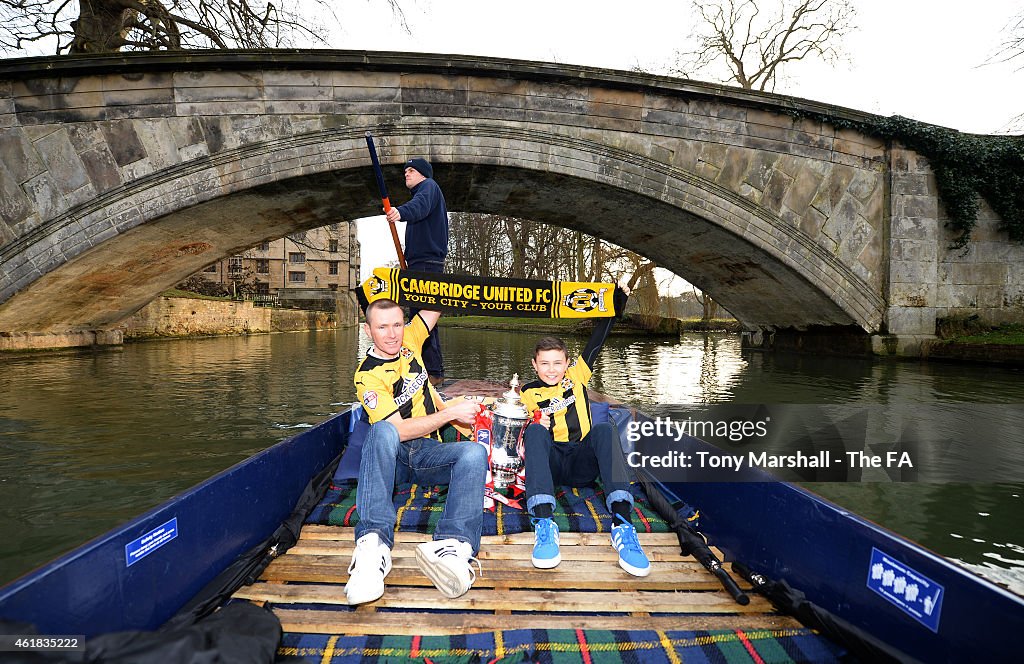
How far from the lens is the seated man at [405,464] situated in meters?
2.03

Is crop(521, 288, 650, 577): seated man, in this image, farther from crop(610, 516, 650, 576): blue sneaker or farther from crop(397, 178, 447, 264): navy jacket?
crop(397, 178, 447, 264): navy jacket

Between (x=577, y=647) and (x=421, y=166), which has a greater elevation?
(x=421, y=166)

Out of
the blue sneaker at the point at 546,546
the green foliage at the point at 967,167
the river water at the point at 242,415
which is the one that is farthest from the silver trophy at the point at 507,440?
the green foliage at the point at 967,167

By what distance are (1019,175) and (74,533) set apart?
55.0 feet

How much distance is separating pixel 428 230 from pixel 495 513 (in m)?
3.04

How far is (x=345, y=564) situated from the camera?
2.25 meters

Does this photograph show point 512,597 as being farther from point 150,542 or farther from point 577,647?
point 150,542

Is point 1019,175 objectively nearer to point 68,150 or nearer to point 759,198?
point 759,198

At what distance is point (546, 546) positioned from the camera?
2271mm

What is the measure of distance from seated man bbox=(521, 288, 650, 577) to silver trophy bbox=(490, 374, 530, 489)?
119 mm

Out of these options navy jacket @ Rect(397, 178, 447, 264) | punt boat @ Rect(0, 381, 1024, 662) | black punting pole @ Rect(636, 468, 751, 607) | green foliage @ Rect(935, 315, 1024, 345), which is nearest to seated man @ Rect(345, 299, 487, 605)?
punt boat @ Rect(0, 381, 1024, 662)

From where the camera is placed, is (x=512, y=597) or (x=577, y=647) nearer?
(x=577, y=647)

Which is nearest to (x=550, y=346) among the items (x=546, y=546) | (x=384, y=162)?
(x=546, y=546)

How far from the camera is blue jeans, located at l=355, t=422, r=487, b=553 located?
225cm
